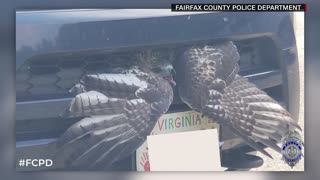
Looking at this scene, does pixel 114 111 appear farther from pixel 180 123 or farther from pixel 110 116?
pixel 180 123

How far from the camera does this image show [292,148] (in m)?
2.74

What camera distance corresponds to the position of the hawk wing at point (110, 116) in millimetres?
2715

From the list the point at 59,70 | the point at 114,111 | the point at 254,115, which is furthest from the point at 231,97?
the point at 59,70

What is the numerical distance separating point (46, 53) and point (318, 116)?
1.56 m

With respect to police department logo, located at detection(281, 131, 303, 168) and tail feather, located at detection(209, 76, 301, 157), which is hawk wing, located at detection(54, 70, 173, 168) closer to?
tail feather, located at detection(209, 76, 301, 157)

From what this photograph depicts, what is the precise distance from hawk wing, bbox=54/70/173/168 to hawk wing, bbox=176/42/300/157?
18 cm

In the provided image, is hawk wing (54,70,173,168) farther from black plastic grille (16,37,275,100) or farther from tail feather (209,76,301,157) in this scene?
tail feather (209,76,301,157)

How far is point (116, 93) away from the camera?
2.73m

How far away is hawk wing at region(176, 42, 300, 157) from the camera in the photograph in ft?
8.97

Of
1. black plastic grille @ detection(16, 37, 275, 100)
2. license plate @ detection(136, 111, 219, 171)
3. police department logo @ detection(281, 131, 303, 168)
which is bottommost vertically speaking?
police department logo @ detection(281, 131, 303, 168)

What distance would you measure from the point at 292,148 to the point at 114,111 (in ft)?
3.34

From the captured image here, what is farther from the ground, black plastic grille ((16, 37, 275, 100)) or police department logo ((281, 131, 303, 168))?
black plastic grille ((16, 37, 275, 100))

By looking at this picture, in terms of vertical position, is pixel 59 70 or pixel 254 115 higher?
pixel 59 70

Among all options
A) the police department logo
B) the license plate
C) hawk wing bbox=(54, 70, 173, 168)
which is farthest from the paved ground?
hawk wing bbox=(54, 70, 173, 168)
